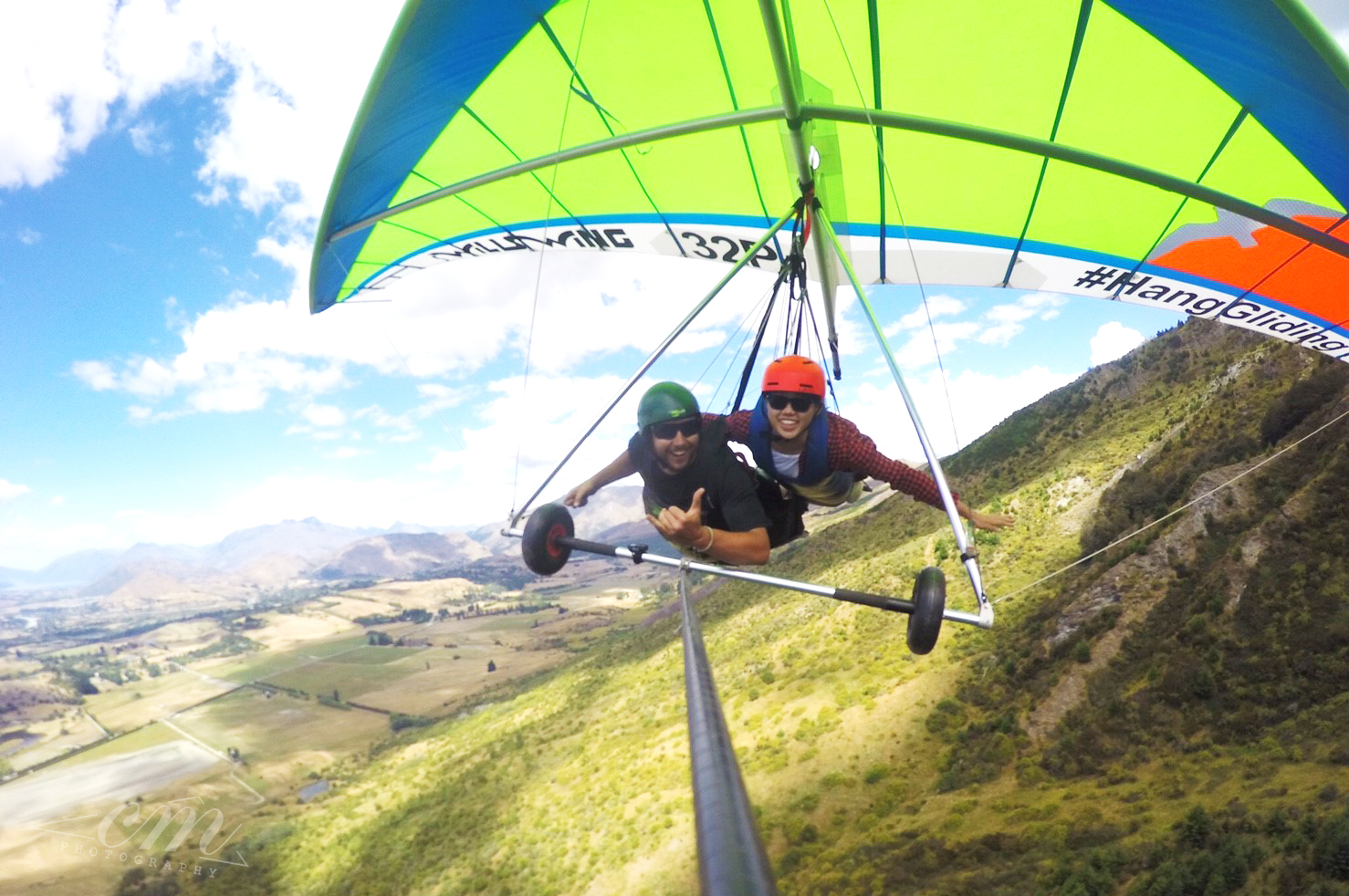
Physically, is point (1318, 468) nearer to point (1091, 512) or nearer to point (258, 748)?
point (1091, 512)

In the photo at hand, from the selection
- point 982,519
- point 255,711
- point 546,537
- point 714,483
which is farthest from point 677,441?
point 255,711

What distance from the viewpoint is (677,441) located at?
4.24 meters

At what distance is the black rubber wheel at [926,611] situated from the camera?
305 centimetres

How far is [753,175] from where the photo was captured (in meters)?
7.22

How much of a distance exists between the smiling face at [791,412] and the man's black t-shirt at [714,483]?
1.15 ft

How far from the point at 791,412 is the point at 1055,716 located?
22.1 meters

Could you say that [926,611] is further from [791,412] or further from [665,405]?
[665,405]

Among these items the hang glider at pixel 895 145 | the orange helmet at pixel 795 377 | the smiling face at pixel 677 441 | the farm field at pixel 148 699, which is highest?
the hang glider at pixel 895 145

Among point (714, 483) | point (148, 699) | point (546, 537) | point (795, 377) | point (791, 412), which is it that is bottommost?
point (148, 699)

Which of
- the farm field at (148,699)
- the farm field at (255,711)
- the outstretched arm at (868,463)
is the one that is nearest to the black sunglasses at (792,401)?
the outstretched arm at (868,463)

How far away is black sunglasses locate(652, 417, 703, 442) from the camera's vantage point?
421 cm

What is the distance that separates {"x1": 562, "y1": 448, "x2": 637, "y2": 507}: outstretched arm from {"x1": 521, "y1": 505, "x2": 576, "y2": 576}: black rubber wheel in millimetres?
489

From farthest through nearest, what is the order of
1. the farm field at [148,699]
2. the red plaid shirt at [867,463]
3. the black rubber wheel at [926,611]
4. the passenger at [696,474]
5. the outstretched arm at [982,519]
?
the farm field at [148,699]
the red plaid shirt at [867,463]
the outstretched arm at [982,519]
the passenger at [696,474]
the black rubber wheel at [926,611]

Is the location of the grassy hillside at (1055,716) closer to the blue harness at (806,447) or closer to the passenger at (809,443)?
the passenger at (809,443)
